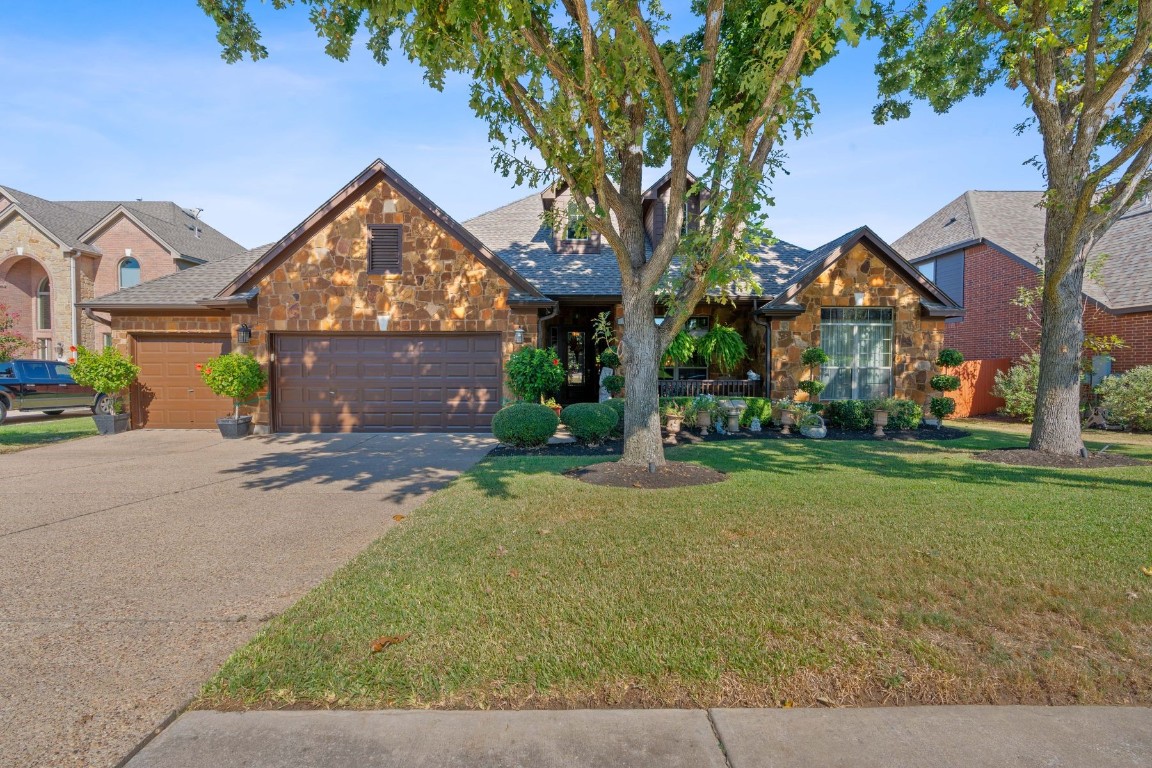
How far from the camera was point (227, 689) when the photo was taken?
287 cm

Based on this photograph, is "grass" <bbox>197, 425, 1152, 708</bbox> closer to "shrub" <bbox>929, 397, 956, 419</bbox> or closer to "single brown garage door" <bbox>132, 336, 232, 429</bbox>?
"shrub" <bbox>929, 397, 956, 419</bbox>

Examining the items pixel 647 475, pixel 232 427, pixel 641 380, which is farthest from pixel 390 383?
pixel 647 475

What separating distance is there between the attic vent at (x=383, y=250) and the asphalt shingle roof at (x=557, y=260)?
8.58 feet

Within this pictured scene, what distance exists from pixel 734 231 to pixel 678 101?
8.16 feet

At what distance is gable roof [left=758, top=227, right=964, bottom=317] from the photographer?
13539 mm

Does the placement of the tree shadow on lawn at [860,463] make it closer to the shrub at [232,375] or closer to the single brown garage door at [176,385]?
the shrub at [232,375]

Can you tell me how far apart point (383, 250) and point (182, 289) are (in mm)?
5343

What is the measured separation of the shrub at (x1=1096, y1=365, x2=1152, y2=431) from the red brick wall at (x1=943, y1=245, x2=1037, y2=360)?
15.8ft

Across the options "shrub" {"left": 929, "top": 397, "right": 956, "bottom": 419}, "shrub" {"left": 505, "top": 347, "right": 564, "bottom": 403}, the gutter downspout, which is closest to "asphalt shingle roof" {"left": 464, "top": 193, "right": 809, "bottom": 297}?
the gutter downspout

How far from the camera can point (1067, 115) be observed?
930 centimetres

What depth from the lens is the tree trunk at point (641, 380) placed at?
783 cm

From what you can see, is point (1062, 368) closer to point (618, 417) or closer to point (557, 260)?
point (618, 417)

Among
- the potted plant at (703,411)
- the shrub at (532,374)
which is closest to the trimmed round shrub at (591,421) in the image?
the shrub at (532,374)

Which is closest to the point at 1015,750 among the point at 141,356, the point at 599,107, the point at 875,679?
the point at 875,679
